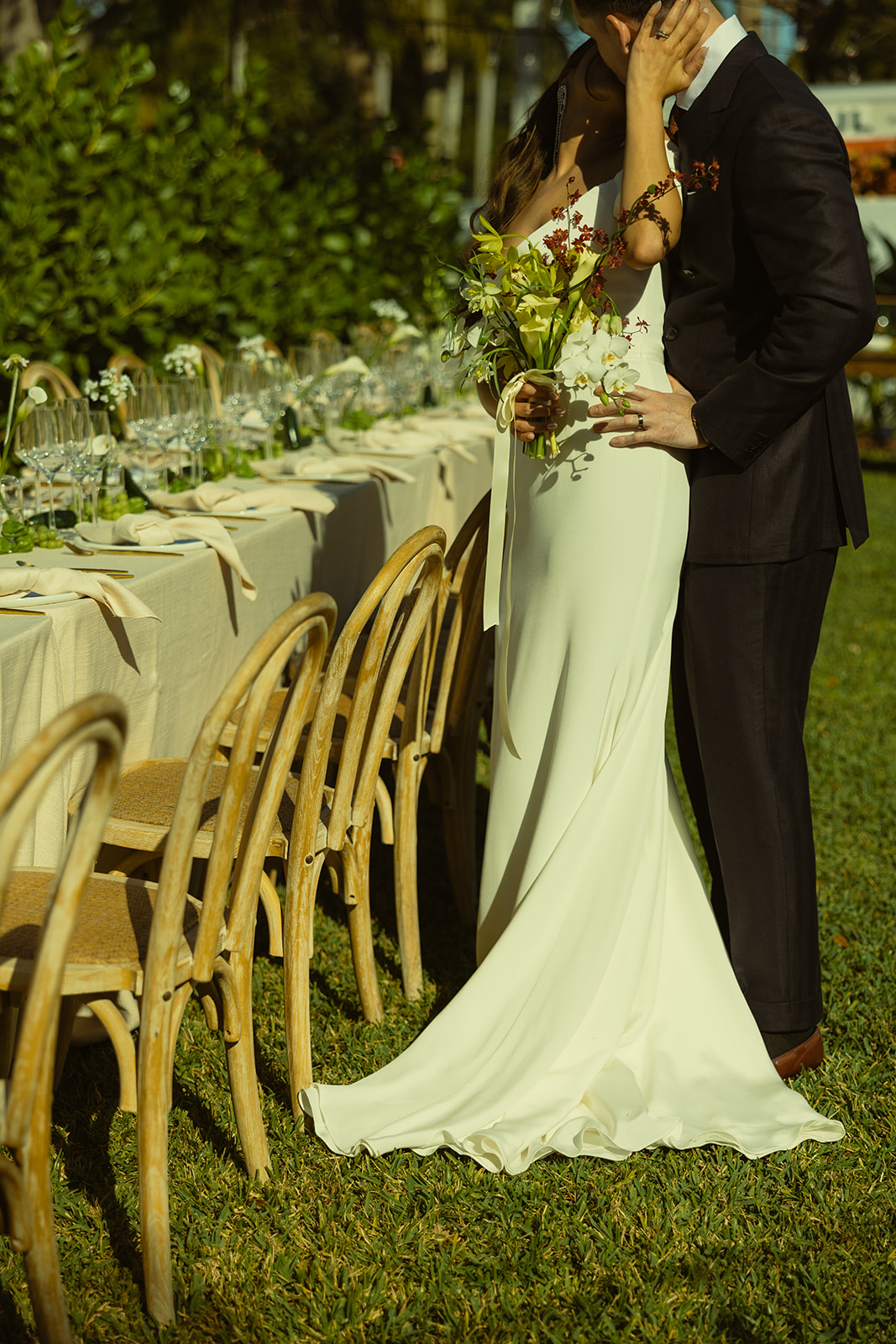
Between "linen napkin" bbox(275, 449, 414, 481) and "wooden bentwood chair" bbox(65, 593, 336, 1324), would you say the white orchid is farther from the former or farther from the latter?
"linen napkin" bbox(275, 449, 414, 481)

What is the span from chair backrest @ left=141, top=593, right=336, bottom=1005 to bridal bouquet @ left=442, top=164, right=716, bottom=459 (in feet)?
2.26

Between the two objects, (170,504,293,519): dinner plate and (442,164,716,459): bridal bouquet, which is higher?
(442,164,716,459): bridal bouquet

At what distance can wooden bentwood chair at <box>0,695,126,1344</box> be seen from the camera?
137 centimetres

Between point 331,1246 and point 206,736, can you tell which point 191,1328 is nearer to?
point 331,1246

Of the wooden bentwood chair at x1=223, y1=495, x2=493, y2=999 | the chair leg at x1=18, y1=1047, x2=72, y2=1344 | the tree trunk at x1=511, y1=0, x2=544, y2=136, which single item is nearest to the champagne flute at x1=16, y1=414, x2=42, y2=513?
the wooden bentwood chair at x1=223, y1=495, x2=493, y2=999

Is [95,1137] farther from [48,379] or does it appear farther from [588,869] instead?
[48,379]

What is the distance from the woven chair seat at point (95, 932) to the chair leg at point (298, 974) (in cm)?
33

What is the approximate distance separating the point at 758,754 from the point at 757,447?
64cm

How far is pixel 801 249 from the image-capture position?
7.28ft

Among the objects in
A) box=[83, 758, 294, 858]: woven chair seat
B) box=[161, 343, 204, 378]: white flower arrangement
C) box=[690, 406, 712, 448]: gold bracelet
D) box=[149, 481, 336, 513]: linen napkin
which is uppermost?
box=[161, 343, 204, 378]: white flower arrangement

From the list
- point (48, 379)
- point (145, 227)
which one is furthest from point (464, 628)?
point (145, 227)

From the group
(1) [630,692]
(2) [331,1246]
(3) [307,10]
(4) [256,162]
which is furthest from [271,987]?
(3) [307,10]

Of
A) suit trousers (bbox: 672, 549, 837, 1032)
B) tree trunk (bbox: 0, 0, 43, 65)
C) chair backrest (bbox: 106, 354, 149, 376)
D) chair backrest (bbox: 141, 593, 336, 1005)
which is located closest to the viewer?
chair backrest (bbox: 141, 593, 336, 1005)

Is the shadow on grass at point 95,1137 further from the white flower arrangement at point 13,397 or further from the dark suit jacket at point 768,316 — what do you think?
the dark suit jacket at point 768,316
